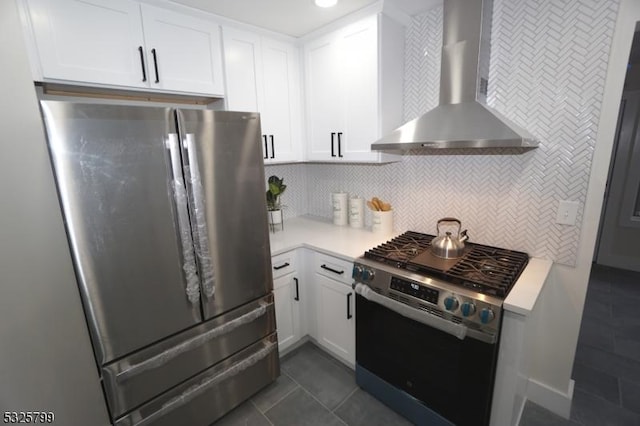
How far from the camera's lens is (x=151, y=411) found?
1.45m

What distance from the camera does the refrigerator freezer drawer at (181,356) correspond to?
1.36 metres

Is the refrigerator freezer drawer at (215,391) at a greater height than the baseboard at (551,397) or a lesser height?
greater

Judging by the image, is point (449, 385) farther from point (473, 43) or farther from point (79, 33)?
point (79, 33)

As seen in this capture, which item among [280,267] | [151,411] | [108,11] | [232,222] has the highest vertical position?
[108,11]

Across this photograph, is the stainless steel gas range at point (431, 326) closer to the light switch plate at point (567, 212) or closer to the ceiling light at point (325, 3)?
the light switch plate at point (567, 212)

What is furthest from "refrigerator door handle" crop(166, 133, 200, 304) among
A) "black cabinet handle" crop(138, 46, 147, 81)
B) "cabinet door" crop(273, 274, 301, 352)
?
"cabinet door" crop(273, 274, 301, 352)

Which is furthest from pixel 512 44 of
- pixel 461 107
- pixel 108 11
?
pixel 108 11

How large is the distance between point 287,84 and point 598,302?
359 centimetres

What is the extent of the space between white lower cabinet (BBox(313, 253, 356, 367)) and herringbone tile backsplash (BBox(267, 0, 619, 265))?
73 centimetres

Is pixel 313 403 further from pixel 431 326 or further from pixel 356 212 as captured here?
pixel 356 212

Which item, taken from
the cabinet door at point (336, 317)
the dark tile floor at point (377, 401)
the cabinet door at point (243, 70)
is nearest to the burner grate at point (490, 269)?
the cabinet door at point (336, 317)

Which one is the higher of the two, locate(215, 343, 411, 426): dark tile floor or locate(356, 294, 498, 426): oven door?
locate(356, 294, 498, 426): oven door

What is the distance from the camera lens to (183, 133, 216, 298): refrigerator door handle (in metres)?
1.39

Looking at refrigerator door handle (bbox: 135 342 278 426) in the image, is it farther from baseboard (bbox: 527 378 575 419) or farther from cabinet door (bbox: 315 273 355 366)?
baseboard (bbox: 527 378 575 419)
